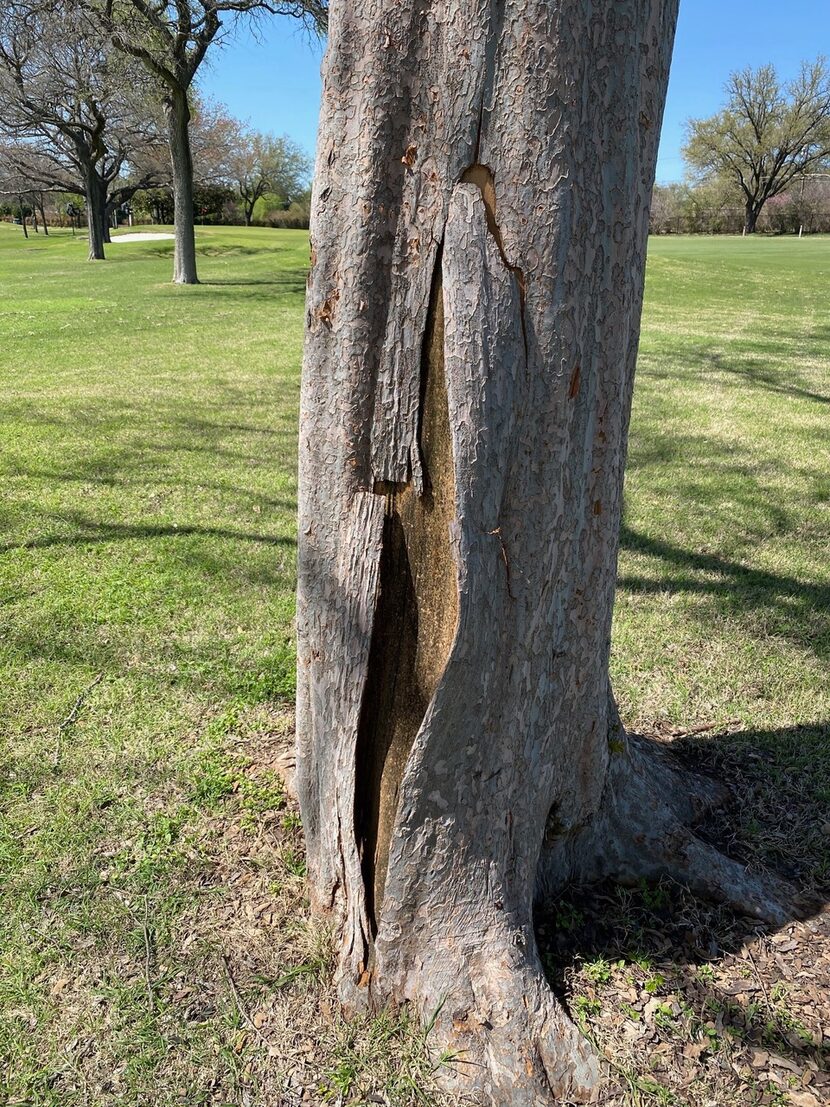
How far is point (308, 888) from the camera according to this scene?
2.55 metres

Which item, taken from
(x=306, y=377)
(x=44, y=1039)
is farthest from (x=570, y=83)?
(x=44, y=1039)

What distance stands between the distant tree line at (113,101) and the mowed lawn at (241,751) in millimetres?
10330

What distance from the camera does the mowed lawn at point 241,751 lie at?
84.5 inches

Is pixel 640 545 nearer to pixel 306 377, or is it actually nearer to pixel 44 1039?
pixel 306 377

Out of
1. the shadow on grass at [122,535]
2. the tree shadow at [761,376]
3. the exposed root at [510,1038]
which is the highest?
the tree shadow at [761,376]

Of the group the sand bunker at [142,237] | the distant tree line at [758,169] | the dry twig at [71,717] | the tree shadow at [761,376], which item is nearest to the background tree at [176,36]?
the tree shadow at [761,376]

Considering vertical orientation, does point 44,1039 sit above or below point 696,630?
below

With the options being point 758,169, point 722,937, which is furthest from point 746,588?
point 758,169

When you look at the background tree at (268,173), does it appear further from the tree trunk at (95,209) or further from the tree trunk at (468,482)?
the tree trunk at (468,482)

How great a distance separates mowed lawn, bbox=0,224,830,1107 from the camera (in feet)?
7.04

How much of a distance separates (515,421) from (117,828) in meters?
2.13

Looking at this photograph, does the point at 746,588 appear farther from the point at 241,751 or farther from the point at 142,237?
the point at 142,237

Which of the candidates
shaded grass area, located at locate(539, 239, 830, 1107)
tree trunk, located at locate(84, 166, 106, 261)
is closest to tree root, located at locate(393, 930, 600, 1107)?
shaded grass area, located at locate(539, 239, 830, 1107)

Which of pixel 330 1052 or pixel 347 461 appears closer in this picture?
pixel 347 461
